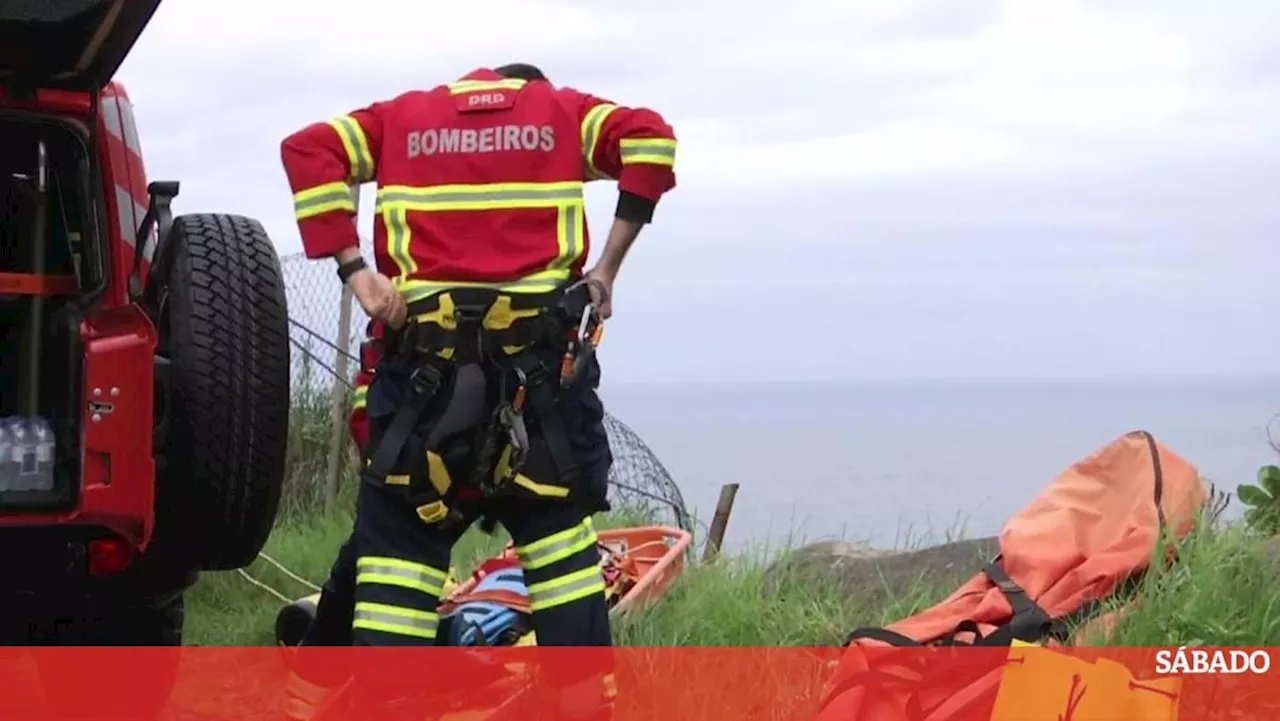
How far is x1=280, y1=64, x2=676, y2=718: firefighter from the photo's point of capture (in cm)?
334

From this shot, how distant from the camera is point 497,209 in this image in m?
3.39

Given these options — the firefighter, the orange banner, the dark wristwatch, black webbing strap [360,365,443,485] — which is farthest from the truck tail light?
the dark wristwatch

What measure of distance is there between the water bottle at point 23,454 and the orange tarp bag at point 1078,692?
2.21 metres

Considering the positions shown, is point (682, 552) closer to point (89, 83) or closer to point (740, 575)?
point (740, 575)

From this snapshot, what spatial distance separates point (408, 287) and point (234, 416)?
65 centimetres

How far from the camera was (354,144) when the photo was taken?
343 cm

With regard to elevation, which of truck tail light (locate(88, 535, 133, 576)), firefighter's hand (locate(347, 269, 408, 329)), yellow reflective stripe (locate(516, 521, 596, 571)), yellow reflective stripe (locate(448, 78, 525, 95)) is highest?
yellow reflective stripe (locate(448, 78, 525, 95))

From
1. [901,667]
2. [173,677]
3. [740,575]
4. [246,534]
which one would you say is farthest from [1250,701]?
[173,677]

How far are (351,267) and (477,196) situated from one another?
32 centimetres

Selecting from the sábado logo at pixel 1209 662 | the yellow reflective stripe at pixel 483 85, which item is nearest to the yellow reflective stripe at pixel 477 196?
the yellow reflective stripe at pixel 483 85

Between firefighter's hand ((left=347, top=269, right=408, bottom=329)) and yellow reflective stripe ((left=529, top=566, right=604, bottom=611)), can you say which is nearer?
firefighter's hand ((left=347, top=269, right=408, bottom=329))

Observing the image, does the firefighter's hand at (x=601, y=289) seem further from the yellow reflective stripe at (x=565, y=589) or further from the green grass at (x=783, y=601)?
the green grass at (x=783, y=601)

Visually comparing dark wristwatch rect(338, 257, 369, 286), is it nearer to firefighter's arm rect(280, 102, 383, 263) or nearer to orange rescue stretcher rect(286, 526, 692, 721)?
firefighter's arm rect(280, 102, 383, 263)

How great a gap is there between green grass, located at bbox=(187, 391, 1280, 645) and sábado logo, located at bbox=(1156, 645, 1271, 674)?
68mm
